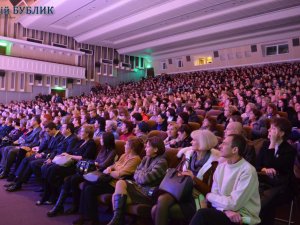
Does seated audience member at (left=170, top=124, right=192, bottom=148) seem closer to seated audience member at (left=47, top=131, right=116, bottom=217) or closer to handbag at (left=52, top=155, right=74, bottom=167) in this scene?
seated audience member at (left=47, top=131, right=116, bottom=217)

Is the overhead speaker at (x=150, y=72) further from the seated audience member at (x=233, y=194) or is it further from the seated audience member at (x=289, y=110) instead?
the seated audience member at (x=233, y=194)

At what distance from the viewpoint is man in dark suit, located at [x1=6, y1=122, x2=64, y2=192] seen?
425cm

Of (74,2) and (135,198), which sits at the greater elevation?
(74,2)

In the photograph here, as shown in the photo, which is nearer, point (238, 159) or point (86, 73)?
point (238, 159)

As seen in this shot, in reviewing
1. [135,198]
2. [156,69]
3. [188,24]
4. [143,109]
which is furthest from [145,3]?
[135,198]

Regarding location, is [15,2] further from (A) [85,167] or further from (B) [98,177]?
(B) [98,177]

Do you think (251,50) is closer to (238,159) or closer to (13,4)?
(13,4)

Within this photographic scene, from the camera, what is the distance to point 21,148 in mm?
4895

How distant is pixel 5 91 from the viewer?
1494 cm

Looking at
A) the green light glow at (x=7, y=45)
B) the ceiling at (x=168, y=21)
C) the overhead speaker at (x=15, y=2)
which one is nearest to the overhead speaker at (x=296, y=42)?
the ceiling at (x=168, y=21)

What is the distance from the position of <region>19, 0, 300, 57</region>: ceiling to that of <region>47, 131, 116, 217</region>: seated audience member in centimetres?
874

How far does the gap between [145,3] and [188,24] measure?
2.63m

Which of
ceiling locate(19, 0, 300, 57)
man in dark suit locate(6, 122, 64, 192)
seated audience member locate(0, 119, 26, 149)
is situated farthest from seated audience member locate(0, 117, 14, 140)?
ceiling locate(19, 0, 300, 57)

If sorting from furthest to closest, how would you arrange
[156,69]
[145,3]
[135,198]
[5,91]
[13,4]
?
[156,69] → [5,91] → [13,4] → [145,3] → [135,198]
